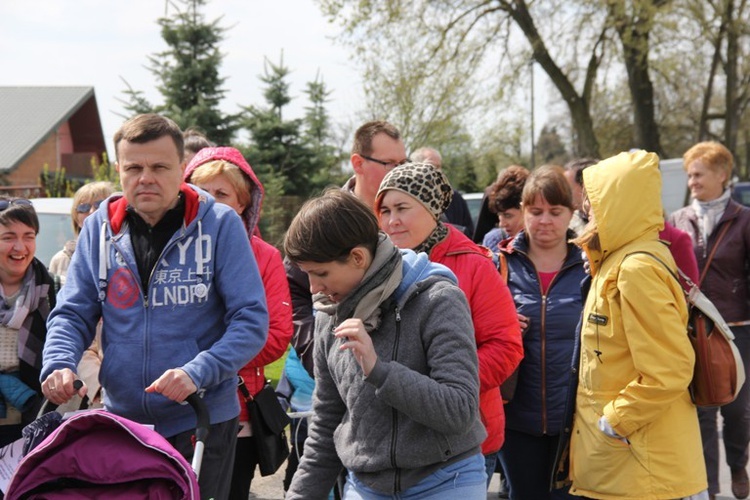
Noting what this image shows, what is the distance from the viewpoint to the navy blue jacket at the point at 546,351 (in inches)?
167

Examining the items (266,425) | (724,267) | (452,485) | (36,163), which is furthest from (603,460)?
(36,163)

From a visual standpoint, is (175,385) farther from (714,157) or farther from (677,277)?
(714,157)

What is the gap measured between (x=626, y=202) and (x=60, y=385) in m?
2.26

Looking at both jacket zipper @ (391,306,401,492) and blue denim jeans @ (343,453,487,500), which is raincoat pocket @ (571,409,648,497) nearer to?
blue denim jeans @ (343,453,487,500)

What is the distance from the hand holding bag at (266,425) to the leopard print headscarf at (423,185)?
1122 mm

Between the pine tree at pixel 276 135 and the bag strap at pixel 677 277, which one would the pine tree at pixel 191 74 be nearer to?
the pine tree at pixel 276 135

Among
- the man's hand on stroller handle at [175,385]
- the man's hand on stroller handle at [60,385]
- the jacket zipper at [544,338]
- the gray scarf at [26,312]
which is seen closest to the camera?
the man's hand on stroller handle at [175,385]

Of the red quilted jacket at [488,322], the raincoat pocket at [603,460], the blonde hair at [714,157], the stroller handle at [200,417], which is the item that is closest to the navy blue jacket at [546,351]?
the raincoat pocket at [603,460]

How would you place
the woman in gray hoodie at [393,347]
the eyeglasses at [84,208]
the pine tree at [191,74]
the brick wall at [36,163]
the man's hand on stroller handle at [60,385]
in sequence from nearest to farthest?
the woman in gray hoodie at [393,347], the man's hand on stroller handle at [60,385], the eyeglasses at [84,208], the pine tree at [191,74], the brick wall at [36,163]

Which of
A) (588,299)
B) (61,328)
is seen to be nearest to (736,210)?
(588,299)

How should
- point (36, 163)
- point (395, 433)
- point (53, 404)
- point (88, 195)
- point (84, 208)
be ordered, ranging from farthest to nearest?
point (36, 163) → point (88, 195) → point (84, 208) → point (53, 404) → point (395, 433)

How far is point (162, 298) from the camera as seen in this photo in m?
3.25

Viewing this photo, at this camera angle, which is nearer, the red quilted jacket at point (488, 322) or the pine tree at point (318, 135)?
the red quilted jacket at point (488, 322)

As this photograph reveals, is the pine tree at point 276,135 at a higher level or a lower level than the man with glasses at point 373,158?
higher
